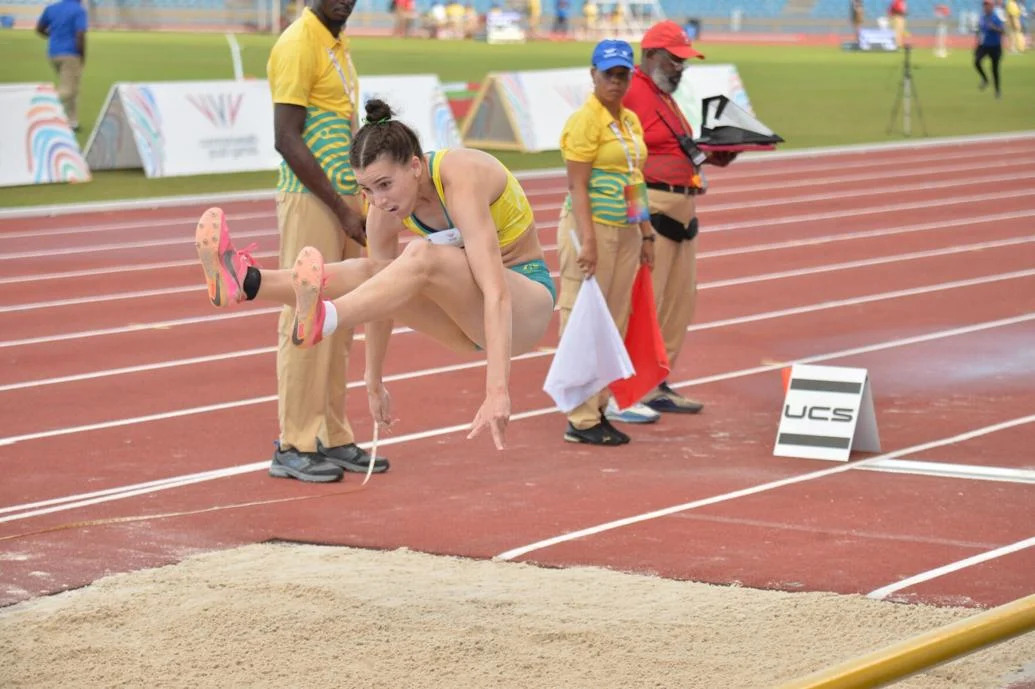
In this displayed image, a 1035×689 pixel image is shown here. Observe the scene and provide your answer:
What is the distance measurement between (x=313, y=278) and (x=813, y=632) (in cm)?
191

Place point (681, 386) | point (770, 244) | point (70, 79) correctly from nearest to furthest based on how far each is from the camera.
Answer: point (681, 386) < point (770, 244) < point (70, 79)

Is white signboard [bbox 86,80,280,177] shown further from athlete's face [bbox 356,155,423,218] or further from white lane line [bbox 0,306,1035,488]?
athlete's face [bbox 356,155,423,218]

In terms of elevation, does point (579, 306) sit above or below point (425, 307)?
below

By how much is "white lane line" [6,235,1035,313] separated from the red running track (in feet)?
0.16

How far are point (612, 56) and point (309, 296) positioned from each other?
313cm

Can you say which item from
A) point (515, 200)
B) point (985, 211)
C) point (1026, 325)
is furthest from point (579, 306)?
point (985, 211)

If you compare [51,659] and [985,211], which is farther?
[985,211]

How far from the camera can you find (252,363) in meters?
10.3

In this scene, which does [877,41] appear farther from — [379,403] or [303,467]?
[379,403]

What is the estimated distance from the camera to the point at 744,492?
745 centimetres

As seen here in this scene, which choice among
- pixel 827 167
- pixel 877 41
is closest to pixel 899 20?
pixel 877 41

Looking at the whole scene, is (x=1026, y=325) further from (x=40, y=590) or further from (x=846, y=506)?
(x=40, y=590)

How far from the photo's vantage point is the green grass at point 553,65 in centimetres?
1936

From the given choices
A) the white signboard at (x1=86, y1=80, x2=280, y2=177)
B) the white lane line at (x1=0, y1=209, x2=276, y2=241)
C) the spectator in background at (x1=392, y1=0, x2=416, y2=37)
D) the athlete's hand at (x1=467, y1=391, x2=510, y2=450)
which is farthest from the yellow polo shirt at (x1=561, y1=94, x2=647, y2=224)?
the spectator in background at (x1=392, y1=0, x2=416, y2=37)
